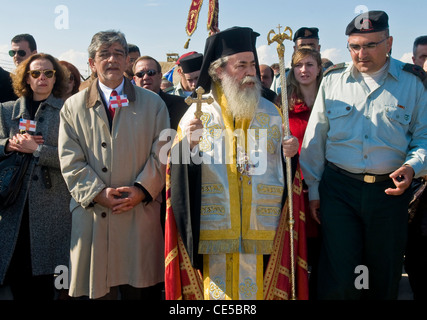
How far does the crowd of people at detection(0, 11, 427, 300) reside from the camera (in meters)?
3.40

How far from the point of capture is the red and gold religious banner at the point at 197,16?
515 inches

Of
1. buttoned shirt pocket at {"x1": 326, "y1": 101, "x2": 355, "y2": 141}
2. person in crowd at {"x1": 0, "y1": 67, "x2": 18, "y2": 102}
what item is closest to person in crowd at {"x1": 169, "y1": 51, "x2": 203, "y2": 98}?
person in crowd at {"x1": 0, "y1": 67, "x2": 18, "y2": 102}

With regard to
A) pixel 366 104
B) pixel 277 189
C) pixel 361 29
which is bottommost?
pixel 277 189

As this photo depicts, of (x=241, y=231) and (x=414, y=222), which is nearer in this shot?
(x=241, y=231)

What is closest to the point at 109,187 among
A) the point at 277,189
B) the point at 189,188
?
the point at 189,188

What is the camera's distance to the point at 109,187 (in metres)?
3.58

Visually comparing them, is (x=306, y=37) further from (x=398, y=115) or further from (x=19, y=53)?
(x=19, y=53)

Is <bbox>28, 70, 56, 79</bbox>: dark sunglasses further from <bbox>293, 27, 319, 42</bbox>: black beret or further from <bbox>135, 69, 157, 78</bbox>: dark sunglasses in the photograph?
<bbox>293, 27, 319, 42</bbox>: black beret

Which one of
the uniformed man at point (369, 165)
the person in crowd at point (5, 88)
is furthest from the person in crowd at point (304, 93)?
the person in crowd at point (5, 88)

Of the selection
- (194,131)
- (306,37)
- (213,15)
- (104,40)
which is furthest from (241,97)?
(213,15)

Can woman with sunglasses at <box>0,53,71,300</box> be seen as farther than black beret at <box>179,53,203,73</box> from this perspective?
No
